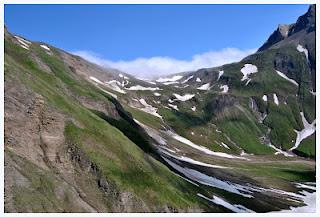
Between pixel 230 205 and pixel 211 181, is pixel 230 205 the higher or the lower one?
the lower one

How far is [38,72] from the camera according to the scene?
10244 cm

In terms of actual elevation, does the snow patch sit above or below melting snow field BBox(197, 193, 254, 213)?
above

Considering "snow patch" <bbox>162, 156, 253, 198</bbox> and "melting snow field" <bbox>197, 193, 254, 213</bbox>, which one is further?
"snow patch" <bbox>162, 156, 253, 198</bbox>

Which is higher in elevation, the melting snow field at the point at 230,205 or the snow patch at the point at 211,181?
the snow patch at the point at 211,181

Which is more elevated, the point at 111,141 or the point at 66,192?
the point at 111,141

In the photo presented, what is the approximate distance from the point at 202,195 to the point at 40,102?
112 ft

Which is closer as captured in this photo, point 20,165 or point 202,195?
point 20,165

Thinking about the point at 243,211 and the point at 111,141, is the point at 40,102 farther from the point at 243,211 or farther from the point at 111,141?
the point at 243,211

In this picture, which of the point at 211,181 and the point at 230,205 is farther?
the point at 211,181

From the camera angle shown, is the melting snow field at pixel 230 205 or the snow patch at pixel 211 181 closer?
the melting snow field at pixel 230 205
